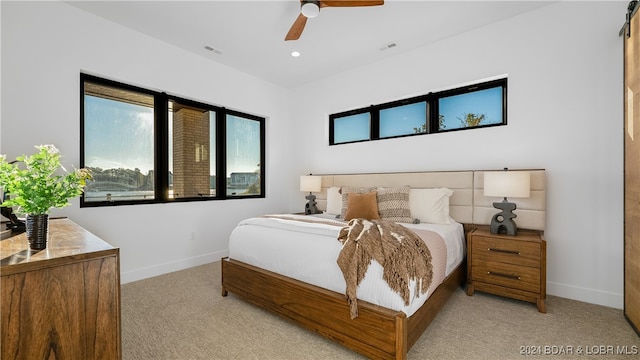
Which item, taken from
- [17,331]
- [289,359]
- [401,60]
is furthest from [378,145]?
[17,331]

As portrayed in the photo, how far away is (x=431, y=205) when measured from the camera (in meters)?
3.09

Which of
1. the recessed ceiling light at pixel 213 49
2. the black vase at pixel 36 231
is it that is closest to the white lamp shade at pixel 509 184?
the black vase at pixel 36 231

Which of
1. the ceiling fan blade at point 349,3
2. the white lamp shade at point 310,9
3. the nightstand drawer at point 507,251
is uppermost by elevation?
the ceiling fan blade at point 349,3

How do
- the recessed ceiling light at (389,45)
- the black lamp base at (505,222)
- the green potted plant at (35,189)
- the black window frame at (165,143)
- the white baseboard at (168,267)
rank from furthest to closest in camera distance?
the recessed ceiling light at (389,45)
the white baseboard at (168,267)
the black window frame at (165,143)
the black lamp base at (505,222)
the green potted plant at (35,189)

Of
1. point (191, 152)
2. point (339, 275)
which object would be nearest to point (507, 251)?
point (339, 275)

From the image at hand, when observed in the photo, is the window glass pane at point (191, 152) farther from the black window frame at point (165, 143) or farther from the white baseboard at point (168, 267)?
the white baseboard at point (168, 267)

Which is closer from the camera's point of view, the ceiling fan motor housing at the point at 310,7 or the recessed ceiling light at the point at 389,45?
the ceiling fan motor housing at the point at 310,7

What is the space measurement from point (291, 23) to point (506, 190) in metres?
2.79

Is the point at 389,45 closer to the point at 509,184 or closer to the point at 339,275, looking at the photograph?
the point at 509,184

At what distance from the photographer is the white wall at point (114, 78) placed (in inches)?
100

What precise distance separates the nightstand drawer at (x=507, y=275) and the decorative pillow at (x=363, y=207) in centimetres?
109

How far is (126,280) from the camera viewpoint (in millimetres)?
3154

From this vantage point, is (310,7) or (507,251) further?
(507,251)

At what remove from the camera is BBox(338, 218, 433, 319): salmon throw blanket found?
1.73 meters
